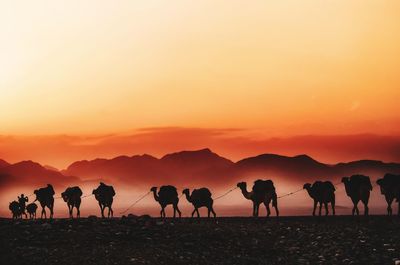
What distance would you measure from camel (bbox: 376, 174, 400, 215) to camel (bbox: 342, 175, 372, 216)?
119 centimetres

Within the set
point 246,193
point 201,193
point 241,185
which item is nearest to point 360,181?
point 246,193

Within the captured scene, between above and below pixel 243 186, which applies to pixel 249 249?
below

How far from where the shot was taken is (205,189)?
46969mm

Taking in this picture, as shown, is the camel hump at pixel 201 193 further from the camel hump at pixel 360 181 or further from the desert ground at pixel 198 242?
the camel hump at pixel 360 181

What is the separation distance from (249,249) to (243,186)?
12848 millimetres

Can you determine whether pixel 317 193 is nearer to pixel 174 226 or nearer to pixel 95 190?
pixel 174 226

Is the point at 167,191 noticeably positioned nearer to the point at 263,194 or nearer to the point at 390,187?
the point at 263,194

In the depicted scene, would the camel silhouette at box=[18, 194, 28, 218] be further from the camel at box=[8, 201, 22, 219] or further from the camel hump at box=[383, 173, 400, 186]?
the camel hump at box=[383, 173, 400, 186]

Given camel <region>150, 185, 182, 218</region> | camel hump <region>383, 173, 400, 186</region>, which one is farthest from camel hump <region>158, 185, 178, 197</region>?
camel hump <region>383, 173, 400, 186</region>

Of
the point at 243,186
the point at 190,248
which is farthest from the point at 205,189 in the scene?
the point at 190,248

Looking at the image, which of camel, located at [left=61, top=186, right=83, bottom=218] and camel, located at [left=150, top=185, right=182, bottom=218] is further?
camel, located at [left=61, top=186, right=83, bottom=218]

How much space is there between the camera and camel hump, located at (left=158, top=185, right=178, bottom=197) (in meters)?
48.1

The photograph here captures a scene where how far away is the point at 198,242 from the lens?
3438 cm

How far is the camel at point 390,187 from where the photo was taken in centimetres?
4503
